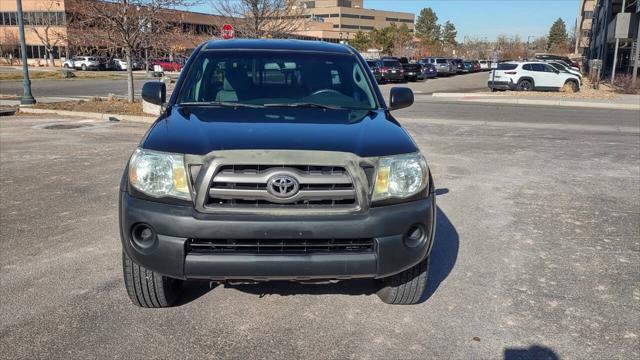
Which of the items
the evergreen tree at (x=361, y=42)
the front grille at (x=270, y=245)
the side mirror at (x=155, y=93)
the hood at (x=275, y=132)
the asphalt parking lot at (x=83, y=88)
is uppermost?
the evergreen tree at (x=361, y=42)

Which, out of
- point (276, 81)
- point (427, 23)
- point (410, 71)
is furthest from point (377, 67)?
point (427, 23)

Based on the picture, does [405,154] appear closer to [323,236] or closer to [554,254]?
[323,236]

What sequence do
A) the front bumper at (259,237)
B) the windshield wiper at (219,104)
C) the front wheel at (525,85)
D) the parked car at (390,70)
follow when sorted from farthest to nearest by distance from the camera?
the parked car at (390,70), the front wheel at (525,85), the windshield wiper at (219,104), the front bumper at (259,237)

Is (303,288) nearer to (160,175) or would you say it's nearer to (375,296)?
(375,296)

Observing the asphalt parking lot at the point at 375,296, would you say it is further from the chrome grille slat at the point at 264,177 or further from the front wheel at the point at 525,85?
the front wheel at the point at 525,85

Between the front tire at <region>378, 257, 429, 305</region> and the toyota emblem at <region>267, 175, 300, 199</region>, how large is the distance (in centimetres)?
102

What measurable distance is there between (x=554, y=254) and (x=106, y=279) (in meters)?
3.76

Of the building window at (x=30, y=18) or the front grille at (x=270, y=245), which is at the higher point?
the building window at (x=30, y=18)

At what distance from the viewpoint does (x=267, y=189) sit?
3008 millimetres

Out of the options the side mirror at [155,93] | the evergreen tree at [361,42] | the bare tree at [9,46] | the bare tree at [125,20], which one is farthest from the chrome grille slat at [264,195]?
the evergreen tree at [361,42]

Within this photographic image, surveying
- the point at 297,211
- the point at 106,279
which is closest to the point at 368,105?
the point at 297,211

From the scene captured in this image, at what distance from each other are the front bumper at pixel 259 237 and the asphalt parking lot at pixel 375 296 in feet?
1.68

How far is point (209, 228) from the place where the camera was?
2949 millimetres

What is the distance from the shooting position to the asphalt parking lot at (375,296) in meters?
3.26
